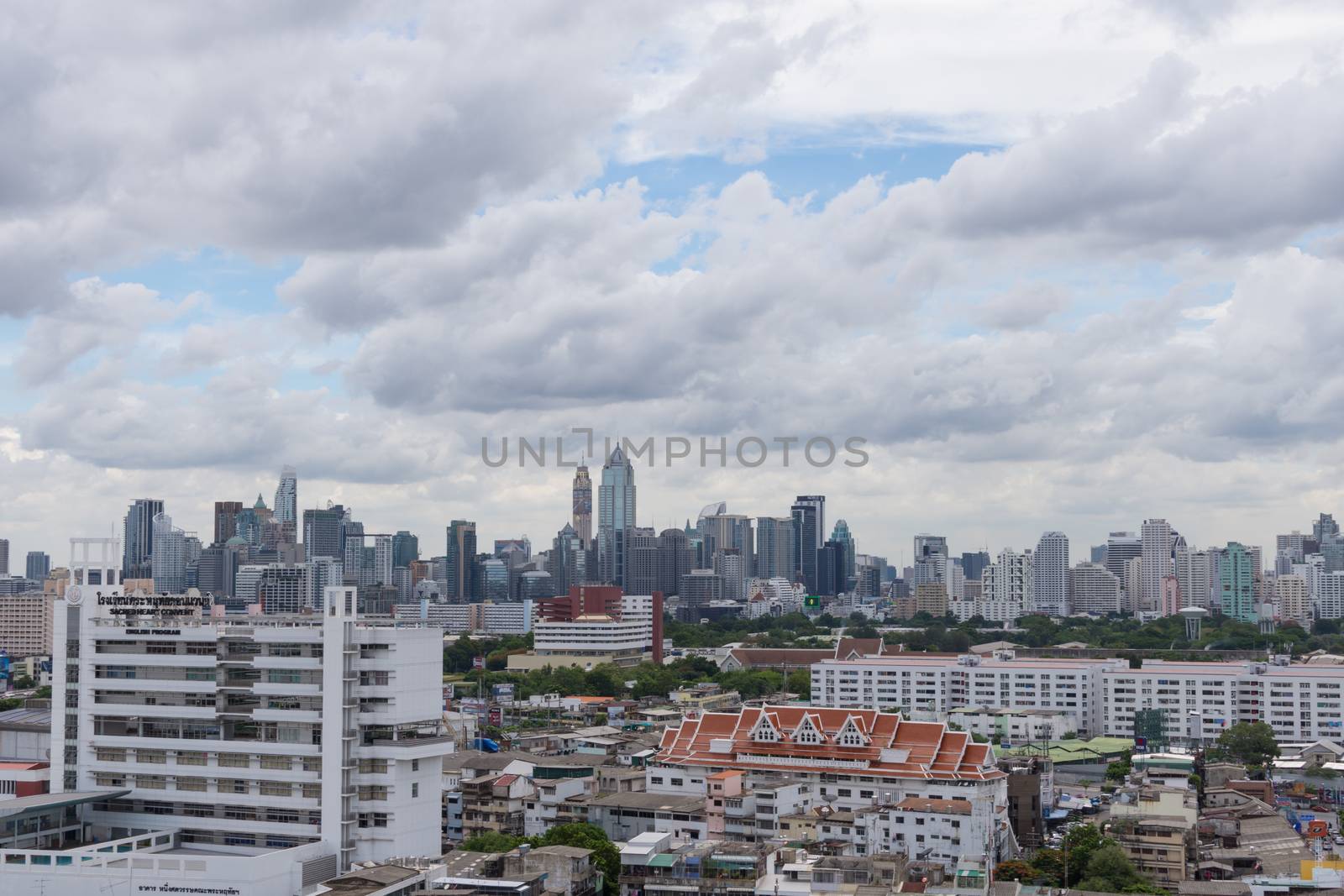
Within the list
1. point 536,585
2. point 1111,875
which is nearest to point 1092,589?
point 536,585

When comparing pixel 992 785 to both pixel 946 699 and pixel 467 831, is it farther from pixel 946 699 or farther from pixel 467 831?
pixel 946 699

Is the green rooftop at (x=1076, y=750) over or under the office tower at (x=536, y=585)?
under

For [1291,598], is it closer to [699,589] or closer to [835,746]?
[699,589]

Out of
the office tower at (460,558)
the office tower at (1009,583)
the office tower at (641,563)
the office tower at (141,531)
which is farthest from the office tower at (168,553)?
the office tower at (1009,583)

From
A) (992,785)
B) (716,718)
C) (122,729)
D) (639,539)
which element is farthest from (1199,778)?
(639,539)

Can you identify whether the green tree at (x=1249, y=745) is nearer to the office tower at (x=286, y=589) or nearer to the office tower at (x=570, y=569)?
the office tower at (x=286, y=589)

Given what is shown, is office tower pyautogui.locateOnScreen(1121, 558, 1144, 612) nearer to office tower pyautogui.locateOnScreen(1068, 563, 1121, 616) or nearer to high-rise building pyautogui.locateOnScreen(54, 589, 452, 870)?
office tower pyautogui.locateOnScreen(1068, 563, 1121, 616)

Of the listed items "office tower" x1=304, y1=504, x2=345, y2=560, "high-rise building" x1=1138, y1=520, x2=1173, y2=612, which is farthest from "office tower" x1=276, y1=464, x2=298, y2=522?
"high-rise building" x1=1138, y1=520, x2=1173, y2=612
